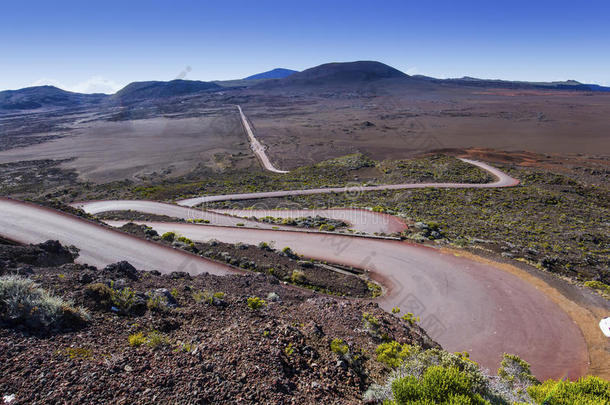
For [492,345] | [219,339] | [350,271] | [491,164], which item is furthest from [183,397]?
[491,164]

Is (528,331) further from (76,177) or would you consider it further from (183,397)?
(76,177)

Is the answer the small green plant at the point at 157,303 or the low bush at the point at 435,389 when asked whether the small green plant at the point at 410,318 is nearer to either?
the low bush at the point at 435,389

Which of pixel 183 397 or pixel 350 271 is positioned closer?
pixel 183 397

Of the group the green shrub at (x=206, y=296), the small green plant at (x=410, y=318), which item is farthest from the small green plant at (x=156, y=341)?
the small green plant at (x=410, y=318)

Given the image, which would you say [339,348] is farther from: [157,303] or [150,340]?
[157,303]

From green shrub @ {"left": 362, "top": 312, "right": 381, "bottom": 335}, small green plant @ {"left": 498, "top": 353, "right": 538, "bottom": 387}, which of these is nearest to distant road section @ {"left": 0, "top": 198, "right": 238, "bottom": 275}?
green shrub @ {"left": 362, "top": 312, "right": 381, "bottom": 335}

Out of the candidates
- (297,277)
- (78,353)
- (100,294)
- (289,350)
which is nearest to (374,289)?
(297,277)
